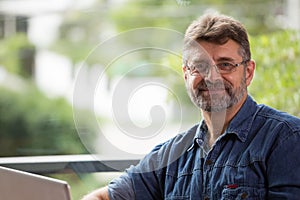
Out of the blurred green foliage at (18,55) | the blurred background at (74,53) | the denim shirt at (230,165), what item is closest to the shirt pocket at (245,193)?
the denim shirt at (230,165)

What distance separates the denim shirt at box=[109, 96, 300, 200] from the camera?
179 centimetres

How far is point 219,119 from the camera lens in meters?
Result: 1.98

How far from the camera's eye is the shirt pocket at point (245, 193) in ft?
5.92

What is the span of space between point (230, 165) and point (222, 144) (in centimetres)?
9

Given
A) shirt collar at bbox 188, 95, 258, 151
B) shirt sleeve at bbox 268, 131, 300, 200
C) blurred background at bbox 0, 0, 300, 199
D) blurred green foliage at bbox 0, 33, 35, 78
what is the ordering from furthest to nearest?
blurred green foliage at bbox 0, 33, 35, 78 < blurred background at bbox 0, 0, 300, 199 < shirt collar at bbox 188, 95, 258, 151 < shirt sleeve at bbox 268, 131, 300, 200

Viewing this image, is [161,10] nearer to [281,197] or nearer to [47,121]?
[47,121]

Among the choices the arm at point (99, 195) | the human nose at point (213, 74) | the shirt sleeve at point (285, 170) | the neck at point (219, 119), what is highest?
the human nose at point (213, 74)

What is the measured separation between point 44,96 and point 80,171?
1.09m

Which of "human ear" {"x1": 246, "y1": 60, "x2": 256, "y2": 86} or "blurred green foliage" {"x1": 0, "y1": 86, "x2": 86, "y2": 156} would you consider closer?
"human ear" {"x1": 246, "y1": 60, "x2": 256, "y2": 86}

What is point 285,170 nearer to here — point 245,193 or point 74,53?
point 245,193

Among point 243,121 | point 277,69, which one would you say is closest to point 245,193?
point 243,121

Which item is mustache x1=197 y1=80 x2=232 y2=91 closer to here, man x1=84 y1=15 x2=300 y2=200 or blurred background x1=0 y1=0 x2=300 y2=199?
man x1=84 y1=15 x2=300 y2=200

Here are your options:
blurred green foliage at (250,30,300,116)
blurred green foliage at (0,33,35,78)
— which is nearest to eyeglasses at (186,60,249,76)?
blurred green foliage at (250,30,300,116)

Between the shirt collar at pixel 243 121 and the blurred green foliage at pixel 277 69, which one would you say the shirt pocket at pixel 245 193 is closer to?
the shirt collar at pixel 243 121
